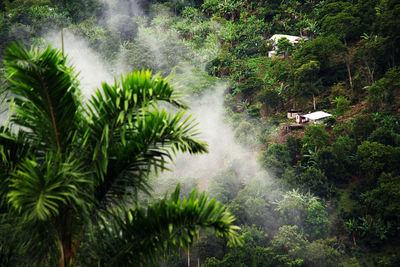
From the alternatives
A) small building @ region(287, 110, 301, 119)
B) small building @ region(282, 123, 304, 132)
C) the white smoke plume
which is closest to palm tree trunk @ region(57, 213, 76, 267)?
the white smoke plume

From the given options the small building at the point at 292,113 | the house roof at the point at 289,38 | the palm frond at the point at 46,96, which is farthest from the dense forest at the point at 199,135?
→ the small building at the point at 292,113

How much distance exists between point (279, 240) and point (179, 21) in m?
23.7

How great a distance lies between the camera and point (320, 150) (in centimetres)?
1588

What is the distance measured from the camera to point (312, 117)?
18516 millimetres

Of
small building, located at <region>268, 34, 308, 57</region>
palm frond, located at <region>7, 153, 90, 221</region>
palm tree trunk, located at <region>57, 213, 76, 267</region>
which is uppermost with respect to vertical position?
small building, located at <region>268, 34, 308, 57</region>

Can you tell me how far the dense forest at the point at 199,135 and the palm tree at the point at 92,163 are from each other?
0.01 metres

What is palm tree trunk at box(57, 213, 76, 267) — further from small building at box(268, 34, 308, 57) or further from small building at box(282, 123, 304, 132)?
small building at box(268, 34, 308, 57)

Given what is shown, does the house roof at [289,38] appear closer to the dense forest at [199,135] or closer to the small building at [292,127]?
the dense forest at [199,135]

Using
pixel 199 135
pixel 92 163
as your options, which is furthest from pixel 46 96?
pixel 199 135

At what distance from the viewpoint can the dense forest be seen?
91.9 inches

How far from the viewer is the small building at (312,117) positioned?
1847cm

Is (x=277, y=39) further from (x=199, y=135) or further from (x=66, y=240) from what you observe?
(x=66, y=240)

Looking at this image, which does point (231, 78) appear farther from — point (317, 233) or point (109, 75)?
point (317, 233)

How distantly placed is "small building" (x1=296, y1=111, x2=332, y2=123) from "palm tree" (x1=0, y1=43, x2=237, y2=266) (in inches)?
664
